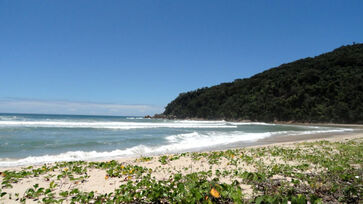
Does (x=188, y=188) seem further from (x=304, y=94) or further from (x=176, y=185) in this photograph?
(x=304, y=94)

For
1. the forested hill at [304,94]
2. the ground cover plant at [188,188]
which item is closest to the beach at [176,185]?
the ground cover plant at [188,188]

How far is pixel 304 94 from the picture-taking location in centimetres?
5956

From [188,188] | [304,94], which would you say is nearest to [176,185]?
[188,188]

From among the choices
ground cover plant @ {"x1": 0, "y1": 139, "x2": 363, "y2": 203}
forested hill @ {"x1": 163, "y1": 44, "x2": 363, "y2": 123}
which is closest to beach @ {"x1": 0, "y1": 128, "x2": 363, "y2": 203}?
ground cover plant @ {"x1": 0, "y1": 139, "x2": 363, "y2": 203}

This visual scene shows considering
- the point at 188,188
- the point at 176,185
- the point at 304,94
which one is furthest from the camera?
the point at 304,94

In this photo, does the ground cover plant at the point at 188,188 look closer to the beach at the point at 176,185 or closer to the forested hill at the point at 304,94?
the beach at the point at 176,185

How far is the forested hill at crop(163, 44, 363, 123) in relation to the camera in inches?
2064

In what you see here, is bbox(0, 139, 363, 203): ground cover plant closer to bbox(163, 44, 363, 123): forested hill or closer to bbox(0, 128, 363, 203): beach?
bbox(0, 128, 363, 203): beach

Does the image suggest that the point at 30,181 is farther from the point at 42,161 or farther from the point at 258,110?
the point at 258,110

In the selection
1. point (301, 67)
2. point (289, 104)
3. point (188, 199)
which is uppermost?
point (301, 67)

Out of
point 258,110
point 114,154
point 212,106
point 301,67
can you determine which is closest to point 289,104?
point 258,110

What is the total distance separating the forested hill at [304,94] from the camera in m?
52.4

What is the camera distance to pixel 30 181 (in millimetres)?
4730

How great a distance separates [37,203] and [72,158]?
18.7 feet
